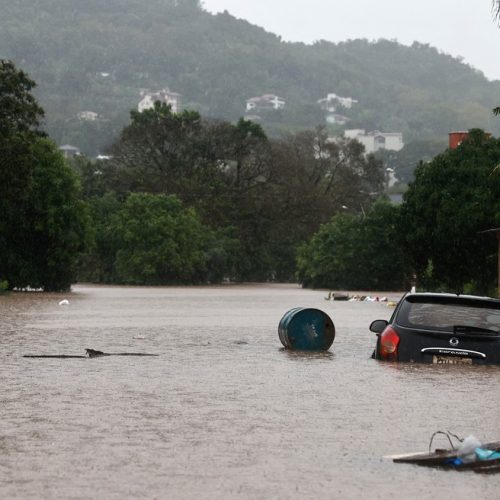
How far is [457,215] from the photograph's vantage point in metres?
66.9

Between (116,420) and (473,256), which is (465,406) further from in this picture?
(473,256)

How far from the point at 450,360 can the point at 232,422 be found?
7435mm

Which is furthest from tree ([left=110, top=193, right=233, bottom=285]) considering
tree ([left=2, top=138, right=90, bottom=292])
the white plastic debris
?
the white plastic debris

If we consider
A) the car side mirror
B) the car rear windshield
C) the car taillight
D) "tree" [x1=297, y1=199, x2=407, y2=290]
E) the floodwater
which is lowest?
the floodwater

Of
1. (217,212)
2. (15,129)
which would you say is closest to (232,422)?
(15,129)

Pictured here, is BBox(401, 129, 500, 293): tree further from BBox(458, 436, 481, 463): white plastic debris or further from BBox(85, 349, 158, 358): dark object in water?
BBox(458, 436, 481, 463): white plastic debris

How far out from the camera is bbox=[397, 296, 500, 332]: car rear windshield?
21.0 metres

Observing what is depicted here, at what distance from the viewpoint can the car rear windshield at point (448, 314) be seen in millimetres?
21000

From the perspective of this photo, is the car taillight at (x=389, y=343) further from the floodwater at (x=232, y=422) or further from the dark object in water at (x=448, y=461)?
the dark object in water at (x=448, y=461)

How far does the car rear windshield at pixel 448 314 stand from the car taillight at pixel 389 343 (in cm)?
26

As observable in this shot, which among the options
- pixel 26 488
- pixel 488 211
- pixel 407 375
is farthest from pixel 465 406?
pixel 488 211

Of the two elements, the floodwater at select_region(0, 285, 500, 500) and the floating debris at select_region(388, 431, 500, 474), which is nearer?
the floodwater at select_region(0, 285, 500, 500)

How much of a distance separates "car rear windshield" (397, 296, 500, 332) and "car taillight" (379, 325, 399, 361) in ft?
0.86

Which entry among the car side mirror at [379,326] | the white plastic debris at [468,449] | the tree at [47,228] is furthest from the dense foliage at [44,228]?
the white plastic debris at [468,449]
